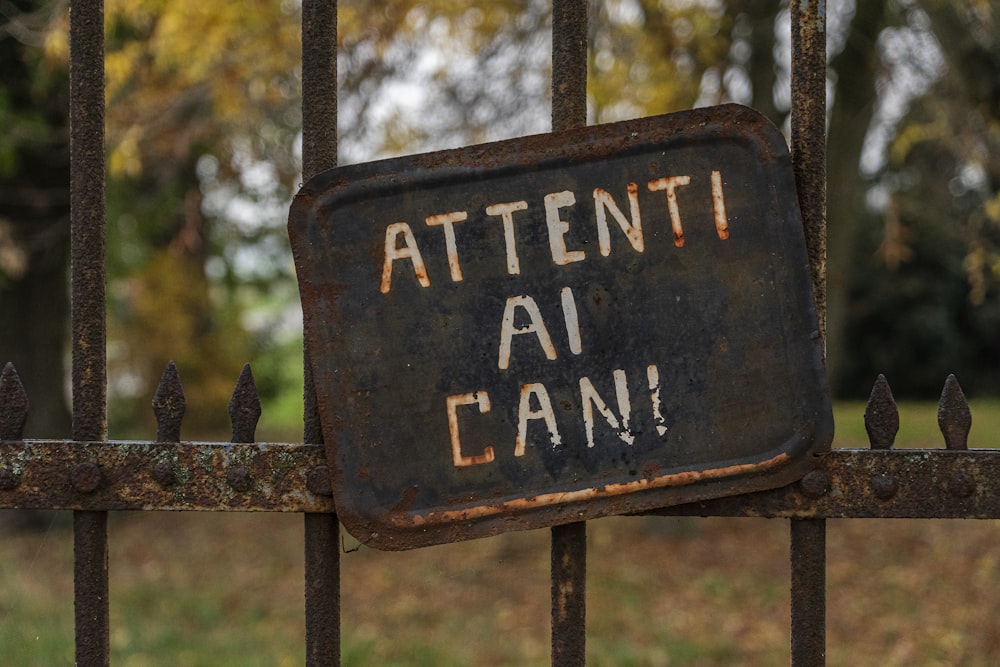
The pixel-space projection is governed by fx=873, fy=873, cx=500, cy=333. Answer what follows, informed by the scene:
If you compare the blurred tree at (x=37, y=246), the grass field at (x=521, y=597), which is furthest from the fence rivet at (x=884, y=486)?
the blurred tree at (x=37, y=246)

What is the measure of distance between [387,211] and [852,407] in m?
12.7

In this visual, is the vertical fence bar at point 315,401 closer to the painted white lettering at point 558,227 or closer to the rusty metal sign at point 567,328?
the rusty metal sign at point 567,328

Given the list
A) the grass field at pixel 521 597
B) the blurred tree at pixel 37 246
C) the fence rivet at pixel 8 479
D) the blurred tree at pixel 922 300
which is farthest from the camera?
the blurred tree at pixel 922 300

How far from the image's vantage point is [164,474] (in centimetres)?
139

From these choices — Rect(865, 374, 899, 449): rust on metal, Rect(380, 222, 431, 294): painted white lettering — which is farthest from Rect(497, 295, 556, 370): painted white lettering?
Rect(865, 374, 899, 449): rust on metal

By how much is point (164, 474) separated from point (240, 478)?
124 millimetres

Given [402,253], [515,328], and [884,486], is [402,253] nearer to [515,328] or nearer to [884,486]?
[515,328]

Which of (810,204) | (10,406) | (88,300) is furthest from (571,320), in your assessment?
(10,406)

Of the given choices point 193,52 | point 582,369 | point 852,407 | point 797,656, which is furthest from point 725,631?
point 852,407

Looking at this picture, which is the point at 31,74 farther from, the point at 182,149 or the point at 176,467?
the point at 176,467

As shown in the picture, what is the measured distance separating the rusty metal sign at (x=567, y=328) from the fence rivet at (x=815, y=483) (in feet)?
0.08

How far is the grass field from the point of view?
421 centimetres

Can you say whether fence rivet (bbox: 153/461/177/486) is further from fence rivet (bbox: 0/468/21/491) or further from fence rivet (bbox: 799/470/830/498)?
fence rivet (bbox: 799/470/830/498)

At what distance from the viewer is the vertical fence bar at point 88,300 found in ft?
4.69
